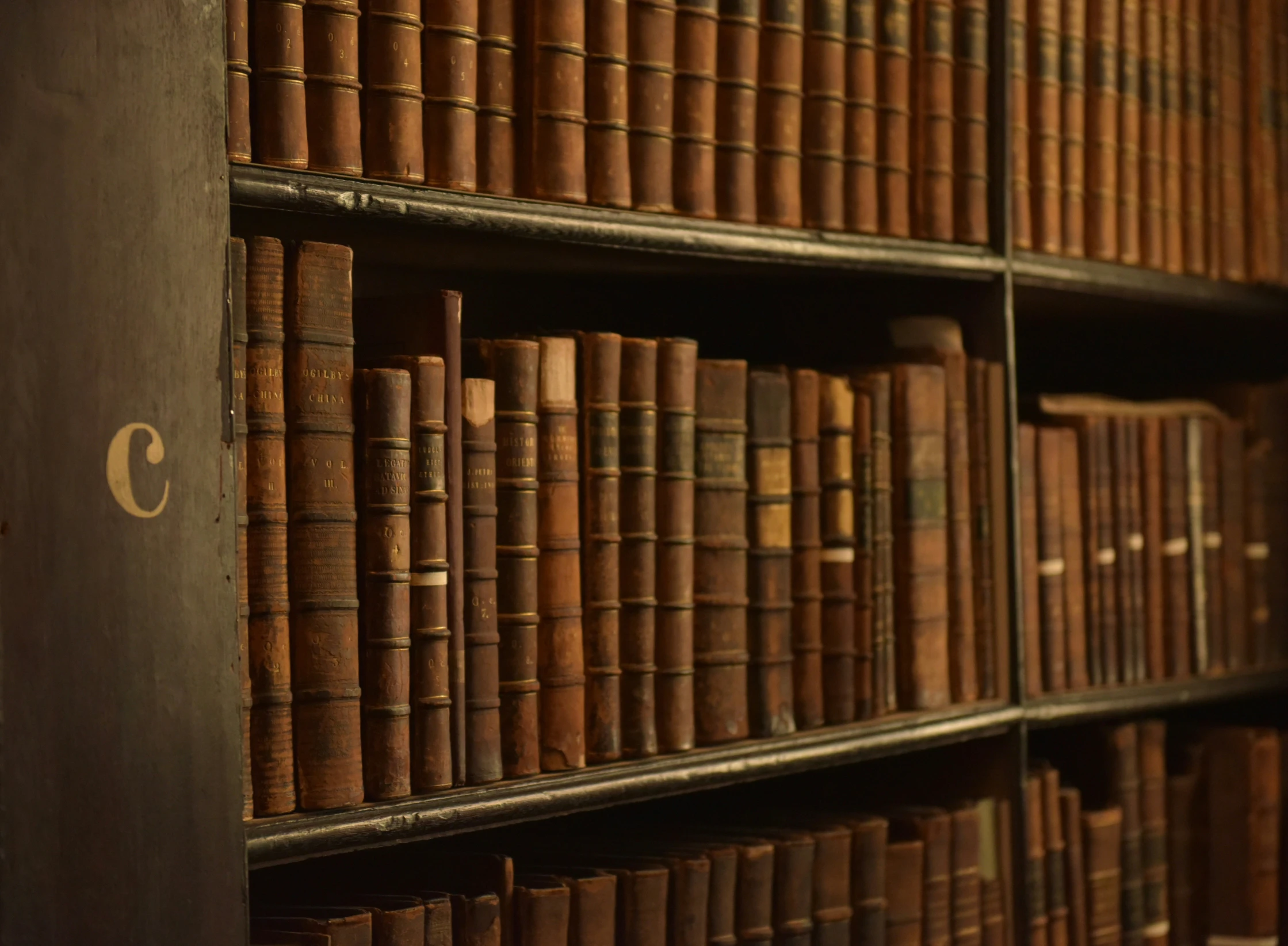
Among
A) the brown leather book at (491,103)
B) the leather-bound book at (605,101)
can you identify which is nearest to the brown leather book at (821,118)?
the leather-bound book at (605,101)

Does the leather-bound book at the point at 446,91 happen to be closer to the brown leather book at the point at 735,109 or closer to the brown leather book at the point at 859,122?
the brown leather book at the point at 735,109

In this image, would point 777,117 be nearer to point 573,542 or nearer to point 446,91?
point 446,91

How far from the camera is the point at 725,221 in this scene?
1364 millimetres

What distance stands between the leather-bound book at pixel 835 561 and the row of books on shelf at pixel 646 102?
19 centimetres

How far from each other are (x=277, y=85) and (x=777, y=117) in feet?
1.65

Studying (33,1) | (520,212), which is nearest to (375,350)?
(520,212)

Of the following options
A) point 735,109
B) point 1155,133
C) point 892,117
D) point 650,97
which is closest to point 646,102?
point 650,97

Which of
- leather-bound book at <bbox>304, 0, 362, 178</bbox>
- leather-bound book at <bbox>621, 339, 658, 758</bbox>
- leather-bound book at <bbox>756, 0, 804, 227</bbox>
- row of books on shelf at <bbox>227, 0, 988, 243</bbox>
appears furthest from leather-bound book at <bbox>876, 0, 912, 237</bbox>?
leather-bound book at <bbox>304, 0, 362, 178</bbox>

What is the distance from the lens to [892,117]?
58.9 inches

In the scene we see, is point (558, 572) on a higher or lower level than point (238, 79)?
lower

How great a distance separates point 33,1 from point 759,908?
967mm

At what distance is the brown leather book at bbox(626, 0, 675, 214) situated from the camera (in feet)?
4.27

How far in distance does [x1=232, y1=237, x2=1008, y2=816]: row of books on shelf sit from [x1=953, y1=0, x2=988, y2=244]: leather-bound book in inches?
4.7

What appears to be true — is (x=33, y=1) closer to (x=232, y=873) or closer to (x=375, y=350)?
(x=375, y=350)
